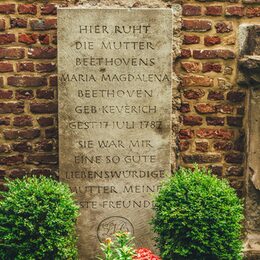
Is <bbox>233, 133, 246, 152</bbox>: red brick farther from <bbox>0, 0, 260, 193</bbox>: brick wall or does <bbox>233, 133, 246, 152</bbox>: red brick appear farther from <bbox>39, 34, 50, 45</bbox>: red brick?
<bbox>39, 34, 50, 45</bbox>: red brick

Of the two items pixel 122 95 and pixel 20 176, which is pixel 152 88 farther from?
pixel 20 176

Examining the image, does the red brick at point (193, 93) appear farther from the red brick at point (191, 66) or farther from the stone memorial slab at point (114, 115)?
the stone memorial slab at point (114, 115)

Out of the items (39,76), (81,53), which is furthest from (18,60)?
(81,53)

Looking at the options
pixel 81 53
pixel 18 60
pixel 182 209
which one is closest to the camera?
pixel 182 209

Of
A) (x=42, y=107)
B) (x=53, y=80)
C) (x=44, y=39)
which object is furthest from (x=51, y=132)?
(x=44, y=39)

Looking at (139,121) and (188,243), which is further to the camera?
(139,121)

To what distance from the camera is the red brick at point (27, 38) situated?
5.00 m

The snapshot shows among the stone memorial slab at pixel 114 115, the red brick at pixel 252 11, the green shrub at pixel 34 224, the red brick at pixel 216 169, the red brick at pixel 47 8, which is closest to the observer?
the green shrub at pixel 34 224

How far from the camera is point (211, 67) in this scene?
16.9ft

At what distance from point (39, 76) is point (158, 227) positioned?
1.71 m

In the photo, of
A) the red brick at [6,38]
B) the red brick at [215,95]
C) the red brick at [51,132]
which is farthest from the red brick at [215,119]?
the red brick at [6,38]

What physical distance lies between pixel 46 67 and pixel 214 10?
155 centimetres

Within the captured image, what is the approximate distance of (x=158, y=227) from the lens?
4.30 m

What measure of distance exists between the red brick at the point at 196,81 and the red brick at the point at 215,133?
0.40 m
